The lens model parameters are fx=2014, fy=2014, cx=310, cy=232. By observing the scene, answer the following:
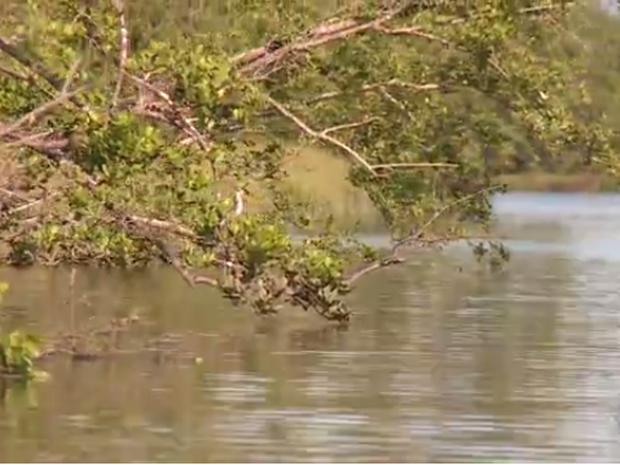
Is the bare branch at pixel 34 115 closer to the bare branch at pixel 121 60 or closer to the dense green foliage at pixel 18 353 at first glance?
the bare branch at pixel 121 60

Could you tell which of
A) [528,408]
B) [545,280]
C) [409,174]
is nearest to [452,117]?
[409,174]

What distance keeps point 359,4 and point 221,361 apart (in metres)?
3.60

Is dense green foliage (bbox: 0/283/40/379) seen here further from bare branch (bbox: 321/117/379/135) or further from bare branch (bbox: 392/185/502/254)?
bare branch (bbox: 392/185/502/254)

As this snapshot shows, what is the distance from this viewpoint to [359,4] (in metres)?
19.0

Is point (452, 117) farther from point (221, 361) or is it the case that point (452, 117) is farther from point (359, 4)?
point (221, 361)

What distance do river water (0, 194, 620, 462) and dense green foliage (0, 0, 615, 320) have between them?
873 millimetres

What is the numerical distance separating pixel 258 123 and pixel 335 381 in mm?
3476

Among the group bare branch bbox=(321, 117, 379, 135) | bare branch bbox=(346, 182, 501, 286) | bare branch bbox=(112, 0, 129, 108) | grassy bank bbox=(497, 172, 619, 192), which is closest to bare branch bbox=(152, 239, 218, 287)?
bare branch bbox=(112, 0, 129, 108)

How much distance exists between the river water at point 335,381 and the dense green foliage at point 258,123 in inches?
34.4

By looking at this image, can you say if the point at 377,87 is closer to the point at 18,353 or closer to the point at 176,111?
the point at 176,111

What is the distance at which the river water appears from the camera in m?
13.7

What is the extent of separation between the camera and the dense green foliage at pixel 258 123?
48.9 feet

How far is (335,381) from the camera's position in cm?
1720

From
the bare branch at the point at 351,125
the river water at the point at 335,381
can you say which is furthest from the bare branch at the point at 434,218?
the bare branch at the point at 351,125
